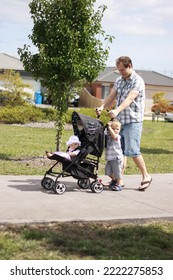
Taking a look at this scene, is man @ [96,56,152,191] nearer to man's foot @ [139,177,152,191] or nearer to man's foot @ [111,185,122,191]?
man's foot @ [139,177,152,191]

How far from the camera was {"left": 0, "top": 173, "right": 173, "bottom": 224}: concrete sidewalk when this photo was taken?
20.9ft

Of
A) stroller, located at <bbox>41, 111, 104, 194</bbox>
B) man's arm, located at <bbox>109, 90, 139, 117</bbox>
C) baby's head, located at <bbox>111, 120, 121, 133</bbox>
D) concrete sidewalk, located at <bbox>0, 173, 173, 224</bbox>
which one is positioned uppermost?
man's arm, located at <bbox>109, 90, 139, 117</bbox>

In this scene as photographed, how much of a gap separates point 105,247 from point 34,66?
7.17 meters

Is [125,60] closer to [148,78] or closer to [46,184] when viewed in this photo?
[46,184]

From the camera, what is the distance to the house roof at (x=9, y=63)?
59269 millimetres

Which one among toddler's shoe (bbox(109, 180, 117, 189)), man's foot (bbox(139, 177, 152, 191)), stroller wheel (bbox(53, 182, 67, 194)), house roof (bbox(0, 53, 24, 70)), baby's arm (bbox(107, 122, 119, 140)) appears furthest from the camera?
house roof (bbox(0, 53, 24, 70))

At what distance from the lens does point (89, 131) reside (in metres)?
7.68

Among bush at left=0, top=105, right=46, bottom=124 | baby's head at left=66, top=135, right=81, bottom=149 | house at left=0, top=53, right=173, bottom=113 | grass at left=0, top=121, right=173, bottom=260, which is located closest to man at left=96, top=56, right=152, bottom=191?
baby's head at left=66, top=135, right=81, bottom=149

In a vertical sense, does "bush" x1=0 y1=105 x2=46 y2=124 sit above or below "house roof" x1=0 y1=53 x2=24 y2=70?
below

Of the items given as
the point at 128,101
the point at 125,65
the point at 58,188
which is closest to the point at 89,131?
the point at 128,101

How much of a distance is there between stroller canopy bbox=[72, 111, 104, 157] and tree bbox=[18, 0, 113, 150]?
352 centimetres

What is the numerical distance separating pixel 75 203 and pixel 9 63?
185 feet

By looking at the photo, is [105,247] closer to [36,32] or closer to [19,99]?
[36,32]

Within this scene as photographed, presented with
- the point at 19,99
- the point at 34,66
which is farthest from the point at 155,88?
the point at 34,66
